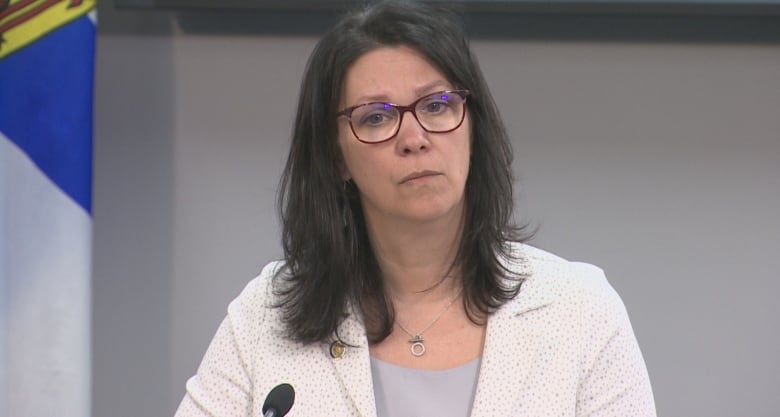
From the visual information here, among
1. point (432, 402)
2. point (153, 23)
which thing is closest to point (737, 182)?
point (432, 402)

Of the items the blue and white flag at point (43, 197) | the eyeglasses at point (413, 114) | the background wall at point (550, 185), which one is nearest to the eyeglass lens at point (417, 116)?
the eyeglasses at point (413, 114)

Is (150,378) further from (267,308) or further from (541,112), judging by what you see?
(541,112)

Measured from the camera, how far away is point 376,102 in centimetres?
161

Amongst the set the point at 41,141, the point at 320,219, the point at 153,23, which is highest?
the point at 153,23

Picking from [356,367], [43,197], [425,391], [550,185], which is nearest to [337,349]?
[356,367]

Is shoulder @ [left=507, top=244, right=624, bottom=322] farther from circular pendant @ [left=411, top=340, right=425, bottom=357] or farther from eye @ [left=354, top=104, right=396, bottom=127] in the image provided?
eye @ [left=354, top=104, right=396, bottom=127]

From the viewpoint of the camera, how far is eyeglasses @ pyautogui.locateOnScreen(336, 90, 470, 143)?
1.60 m

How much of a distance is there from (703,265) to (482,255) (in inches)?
41.9

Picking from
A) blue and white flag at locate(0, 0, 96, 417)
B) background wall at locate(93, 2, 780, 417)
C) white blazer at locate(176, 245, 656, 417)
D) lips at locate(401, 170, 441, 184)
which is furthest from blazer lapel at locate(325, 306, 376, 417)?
background wall at locate(93, 2, 780, 417)

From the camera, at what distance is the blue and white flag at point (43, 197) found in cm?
222

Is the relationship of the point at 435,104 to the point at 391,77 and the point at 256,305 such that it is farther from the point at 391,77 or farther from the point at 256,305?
the point at 256,305

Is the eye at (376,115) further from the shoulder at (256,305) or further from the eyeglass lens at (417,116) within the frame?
the shoulder at (256,305)

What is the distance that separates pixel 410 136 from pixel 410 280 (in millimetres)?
287

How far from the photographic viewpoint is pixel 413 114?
160 cm
